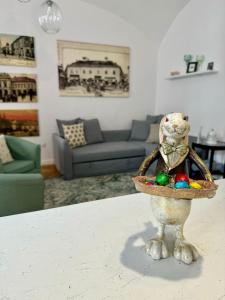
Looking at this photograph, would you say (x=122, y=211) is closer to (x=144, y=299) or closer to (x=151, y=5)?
(x=144, y=299)

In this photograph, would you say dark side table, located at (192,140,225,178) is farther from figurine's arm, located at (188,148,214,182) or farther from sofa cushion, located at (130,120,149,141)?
figurine's arm, located at (188,148,214,182)

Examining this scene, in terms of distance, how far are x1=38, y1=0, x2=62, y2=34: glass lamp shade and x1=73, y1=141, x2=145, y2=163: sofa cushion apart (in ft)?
5.72

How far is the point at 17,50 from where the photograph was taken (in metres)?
3.73

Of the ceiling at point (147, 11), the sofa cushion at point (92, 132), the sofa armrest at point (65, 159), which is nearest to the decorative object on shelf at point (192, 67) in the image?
the ceiling at point (147, 11)

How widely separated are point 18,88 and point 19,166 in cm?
175

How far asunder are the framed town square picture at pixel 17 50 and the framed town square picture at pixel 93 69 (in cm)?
49

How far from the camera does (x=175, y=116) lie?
705mm

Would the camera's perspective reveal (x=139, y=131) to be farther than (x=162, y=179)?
Yes

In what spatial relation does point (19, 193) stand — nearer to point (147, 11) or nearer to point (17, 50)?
point (17, 50)

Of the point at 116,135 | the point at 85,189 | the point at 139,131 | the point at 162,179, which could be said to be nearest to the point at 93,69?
the point at 116,135

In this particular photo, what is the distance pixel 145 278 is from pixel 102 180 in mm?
2855

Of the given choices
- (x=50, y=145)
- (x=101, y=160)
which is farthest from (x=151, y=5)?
(x=50, y=145)

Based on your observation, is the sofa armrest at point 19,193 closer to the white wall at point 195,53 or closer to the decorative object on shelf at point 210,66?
the white wall at point 195,53

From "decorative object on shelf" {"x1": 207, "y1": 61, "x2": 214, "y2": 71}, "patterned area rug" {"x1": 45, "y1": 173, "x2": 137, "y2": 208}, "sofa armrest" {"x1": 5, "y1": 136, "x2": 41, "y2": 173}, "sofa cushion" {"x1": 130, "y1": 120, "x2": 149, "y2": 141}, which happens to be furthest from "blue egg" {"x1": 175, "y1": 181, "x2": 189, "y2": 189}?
"sofa cushion" {"x1": 130, "y1": 120, "x2": 149, "y2": 141}
